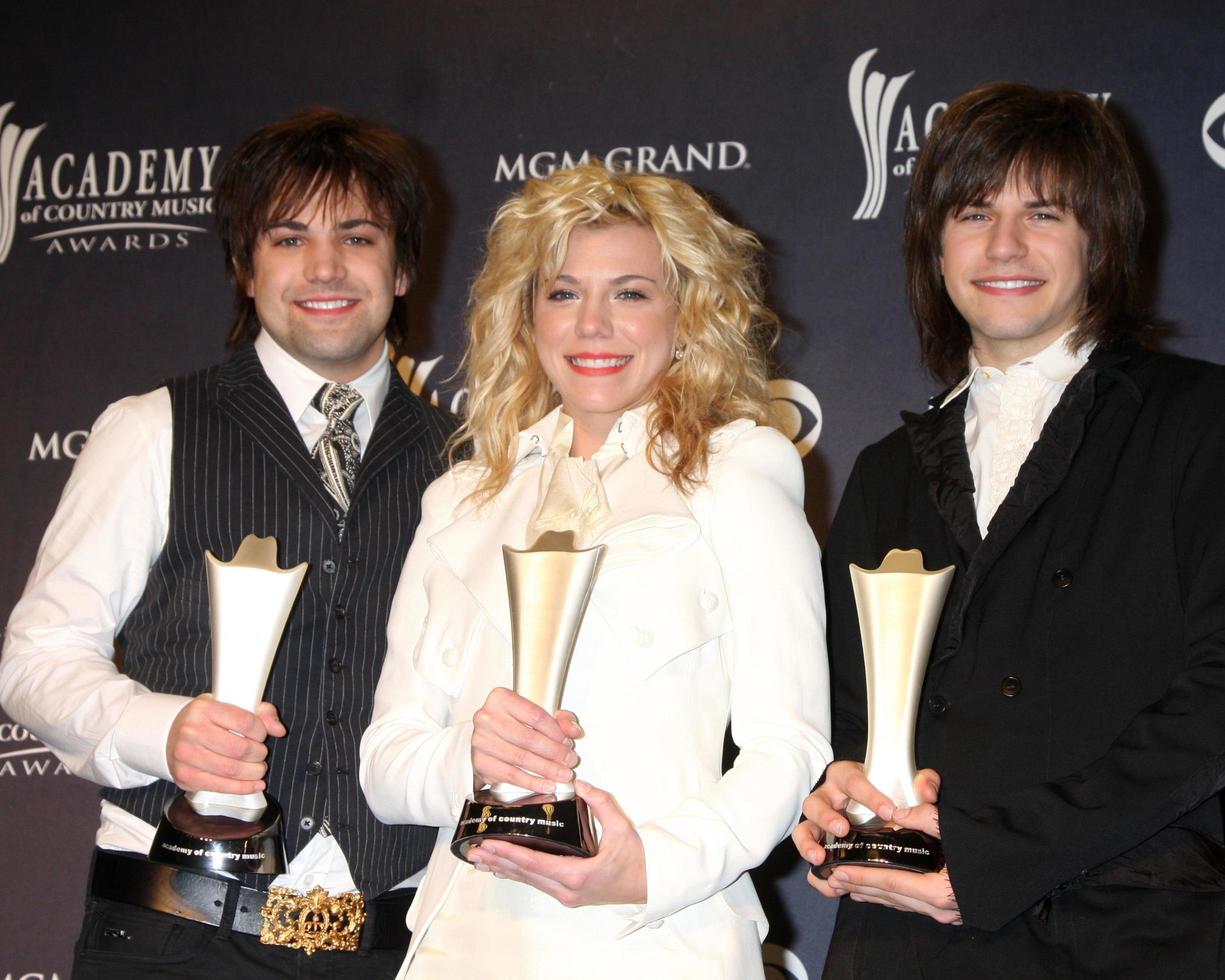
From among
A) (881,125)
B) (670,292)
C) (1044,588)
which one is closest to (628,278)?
(670,292)

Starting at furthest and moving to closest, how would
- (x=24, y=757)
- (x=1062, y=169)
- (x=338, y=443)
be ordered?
(x=24, y=757), (x=338, y=443), (x=1062, y=169)

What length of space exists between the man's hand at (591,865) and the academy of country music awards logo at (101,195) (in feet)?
7.87

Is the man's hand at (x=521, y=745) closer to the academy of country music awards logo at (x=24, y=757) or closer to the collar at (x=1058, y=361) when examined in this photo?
the collar at (x=1058, y=361)

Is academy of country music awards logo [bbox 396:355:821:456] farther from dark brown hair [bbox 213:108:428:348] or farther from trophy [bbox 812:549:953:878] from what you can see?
trophy [bbox 812:549:953:878]

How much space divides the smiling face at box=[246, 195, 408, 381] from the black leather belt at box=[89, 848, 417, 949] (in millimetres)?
847

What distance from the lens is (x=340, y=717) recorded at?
219cm

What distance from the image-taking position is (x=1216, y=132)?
3.00 meters

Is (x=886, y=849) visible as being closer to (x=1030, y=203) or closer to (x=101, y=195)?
(x=1030, y=203)

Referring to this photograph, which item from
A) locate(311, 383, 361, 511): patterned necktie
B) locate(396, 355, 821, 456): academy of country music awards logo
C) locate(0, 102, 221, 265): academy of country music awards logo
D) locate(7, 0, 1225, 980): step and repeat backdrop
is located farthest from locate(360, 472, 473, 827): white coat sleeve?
locate(0, 102, 221, 265): academy of country music awards logo

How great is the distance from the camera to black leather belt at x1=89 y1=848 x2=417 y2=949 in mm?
2096

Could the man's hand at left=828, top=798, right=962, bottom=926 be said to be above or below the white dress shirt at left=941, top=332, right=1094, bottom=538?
below

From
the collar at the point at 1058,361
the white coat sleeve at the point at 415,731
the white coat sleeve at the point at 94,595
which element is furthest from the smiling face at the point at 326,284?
the collar at the point at 1058,361

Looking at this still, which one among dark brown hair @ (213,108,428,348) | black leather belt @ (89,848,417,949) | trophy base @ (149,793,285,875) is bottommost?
black leather belt @ (89,848,417,949)

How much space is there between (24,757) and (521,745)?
2.26 m
